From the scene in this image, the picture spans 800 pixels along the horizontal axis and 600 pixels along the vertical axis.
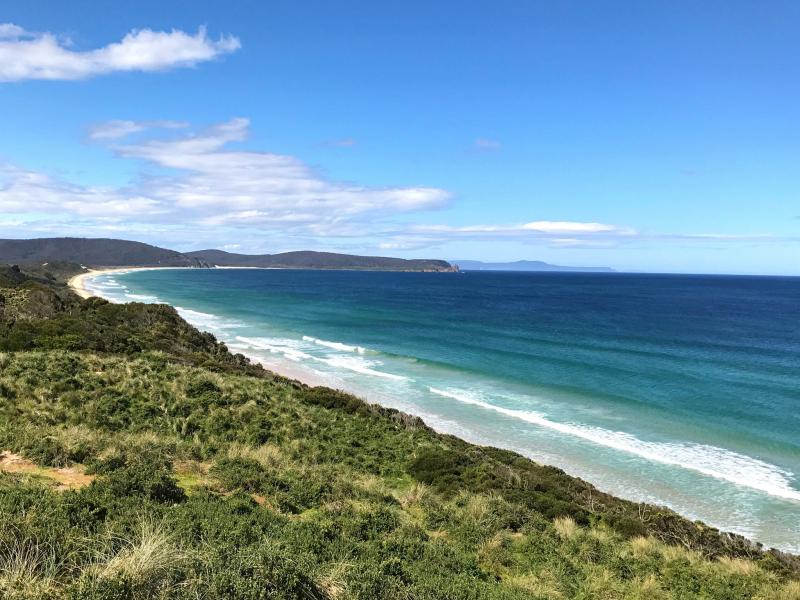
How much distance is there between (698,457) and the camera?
22.8 metres

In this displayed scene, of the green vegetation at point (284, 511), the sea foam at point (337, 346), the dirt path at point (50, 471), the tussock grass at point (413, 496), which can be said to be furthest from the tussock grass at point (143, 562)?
the sea foam at point (337, 346)

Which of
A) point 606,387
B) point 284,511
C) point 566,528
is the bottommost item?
point 606,387

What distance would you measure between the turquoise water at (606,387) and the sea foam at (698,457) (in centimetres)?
9

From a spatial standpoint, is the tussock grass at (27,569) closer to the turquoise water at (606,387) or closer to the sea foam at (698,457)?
the turquoise water at (606,387)

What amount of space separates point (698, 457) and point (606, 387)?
1189 cm

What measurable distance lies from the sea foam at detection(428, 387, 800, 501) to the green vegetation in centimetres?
672

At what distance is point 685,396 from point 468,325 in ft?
109

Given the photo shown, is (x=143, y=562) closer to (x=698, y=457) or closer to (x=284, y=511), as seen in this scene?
(x=284, y=511)

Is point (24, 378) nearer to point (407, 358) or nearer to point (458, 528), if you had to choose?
point (458, 528)

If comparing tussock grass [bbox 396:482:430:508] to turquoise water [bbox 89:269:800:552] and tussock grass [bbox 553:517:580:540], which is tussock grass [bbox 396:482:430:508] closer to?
tussock grass [bbox 553:517:580:540]

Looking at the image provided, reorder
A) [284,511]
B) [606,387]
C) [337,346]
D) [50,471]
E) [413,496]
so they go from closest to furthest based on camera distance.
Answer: [284,511], [50,471], [413,496], [606,387], [337,346]

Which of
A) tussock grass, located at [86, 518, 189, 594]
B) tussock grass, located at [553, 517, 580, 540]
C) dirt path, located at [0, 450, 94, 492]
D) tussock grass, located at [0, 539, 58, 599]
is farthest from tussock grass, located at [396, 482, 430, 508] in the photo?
tussock grass, located at [0, 539, 58, 599]

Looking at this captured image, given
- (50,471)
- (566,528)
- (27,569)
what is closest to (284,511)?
(50,471)

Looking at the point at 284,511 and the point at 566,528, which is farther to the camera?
the point at 566,528
